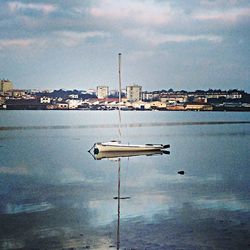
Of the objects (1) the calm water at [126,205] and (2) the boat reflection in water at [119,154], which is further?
(2) the boat reflection in water at [119,154]

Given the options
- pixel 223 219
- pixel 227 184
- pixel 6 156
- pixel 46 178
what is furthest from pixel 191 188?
pixel 6 156

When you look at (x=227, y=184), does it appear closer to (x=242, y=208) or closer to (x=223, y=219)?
(x=242, y=208)

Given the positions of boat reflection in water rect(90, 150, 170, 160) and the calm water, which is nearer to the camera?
the calm water

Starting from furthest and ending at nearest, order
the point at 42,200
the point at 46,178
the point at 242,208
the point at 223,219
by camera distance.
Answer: the point at 46,178, the point at 42,200, the point at 242,208, the point at 223,219

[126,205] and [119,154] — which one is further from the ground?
[126,205]

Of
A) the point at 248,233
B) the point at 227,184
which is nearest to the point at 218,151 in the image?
the point at 227,184

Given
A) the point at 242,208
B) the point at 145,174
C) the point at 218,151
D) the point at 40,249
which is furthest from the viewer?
the point at 218,151

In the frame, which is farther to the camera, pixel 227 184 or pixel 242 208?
pixel 227 184

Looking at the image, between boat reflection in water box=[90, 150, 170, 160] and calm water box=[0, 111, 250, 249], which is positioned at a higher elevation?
calm water box=[0, 111, 250, 249]

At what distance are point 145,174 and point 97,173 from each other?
242cm

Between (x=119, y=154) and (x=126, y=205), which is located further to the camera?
(x=119, y=154)

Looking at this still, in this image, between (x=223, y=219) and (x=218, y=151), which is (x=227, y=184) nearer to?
(x=223, y=219)

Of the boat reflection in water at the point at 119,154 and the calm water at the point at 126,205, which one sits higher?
the calm water at the point at 126,205

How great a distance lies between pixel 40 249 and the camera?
10.8 metres
